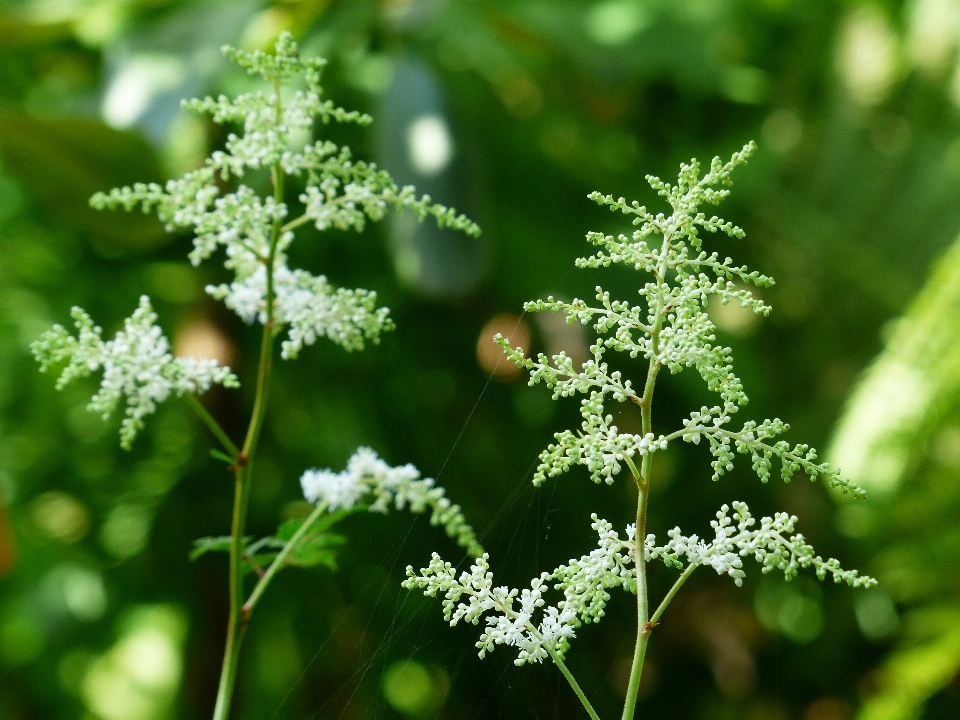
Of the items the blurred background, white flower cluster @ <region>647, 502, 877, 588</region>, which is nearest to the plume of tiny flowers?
white flower cluster @ <region>647, 502, 877, 588</region>

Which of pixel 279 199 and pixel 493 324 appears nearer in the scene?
pixel 279 199

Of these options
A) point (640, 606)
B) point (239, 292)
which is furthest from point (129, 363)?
point (640, 606)

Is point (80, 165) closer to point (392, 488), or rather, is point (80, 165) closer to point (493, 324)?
point (493, 324)

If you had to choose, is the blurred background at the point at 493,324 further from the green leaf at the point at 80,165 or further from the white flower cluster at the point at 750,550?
the white flower cluster at the point at 750,550

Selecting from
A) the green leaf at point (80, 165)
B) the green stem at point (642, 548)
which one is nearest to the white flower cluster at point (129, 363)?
the green stem at point (642, 548)

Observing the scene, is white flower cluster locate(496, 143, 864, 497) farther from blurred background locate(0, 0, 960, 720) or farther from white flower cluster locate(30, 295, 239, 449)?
blurred background locate(0, 0, 960, 720)
